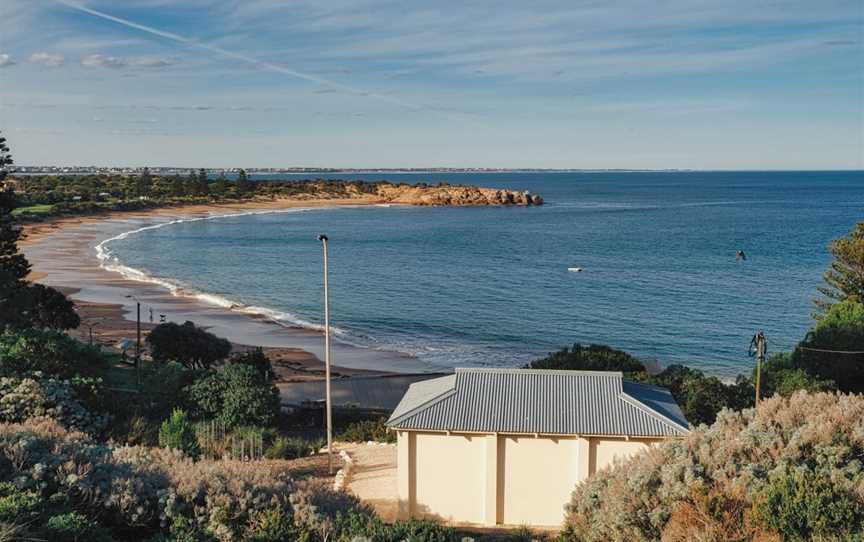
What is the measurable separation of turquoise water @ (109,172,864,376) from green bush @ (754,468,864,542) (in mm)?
23041

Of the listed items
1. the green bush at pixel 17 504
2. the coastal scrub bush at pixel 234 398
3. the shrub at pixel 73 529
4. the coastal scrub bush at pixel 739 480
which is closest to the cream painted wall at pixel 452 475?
Answer: the coastal scrub bush at pixel 739 480

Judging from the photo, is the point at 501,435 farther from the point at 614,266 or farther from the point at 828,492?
the point at 614,266

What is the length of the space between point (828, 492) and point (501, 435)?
6025mm

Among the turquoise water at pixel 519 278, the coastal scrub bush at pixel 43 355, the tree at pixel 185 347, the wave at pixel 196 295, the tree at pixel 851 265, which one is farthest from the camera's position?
the wave at pixel 196 295

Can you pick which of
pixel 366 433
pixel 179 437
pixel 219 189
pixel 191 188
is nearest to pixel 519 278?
pixel 366 433

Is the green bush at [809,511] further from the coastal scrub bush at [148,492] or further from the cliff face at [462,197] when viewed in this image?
the cliff face at [462,197]

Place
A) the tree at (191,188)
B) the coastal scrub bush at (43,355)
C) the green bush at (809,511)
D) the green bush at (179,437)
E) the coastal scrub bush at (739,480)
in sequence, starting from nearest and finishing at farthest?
the green bush at (809,511) → the coastal scrub bush at (739,480) → the green bush at (179,437) → the coastal scrub bush at (43,355) → the tree at (191,188)

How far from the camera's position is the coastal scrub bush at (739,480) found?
8078 mm

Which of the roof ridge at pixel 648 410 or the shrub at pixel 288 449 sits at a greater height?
the roof ridge at pixel 648 410

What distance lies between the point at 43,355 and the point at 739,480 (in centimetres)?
1523

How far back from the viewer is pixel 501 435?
13289mm

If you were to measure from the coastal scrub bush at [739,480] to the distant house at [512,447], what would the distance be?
2313 mm

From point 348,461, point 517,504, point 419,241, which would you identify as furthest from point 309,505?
point 419,241

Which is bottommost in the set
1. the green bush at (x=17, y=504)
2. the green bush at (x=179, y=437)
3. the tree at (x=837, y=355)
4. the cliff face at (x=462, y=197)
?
the tree at (x=837, y=355)
